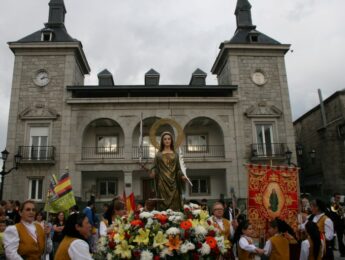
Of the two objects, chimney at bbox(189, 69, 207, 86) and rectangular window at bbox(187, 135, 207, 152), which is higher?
chimney at bbox(189, 69, 207, 86)

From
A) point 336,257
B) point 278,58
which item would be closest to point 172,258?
point 336,257

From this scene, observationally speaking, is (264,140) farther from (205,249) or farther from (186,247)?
(186,247)

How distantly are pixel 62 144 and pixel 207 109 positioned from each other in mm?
10858

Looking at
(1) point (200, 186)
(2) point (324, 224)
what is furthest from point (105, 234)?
(1) point (200, 186)

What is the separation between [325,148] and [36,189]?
23.1 meters

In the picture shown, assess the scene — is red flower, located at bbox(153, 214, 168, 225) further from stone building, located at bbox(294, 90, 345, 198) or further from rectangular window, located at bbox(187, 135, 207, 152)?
rectangular window, located at bbox(187, 135, 207, 152)

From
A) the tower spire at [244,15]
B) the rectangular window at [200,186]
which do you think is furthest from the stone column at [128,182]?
the tower spire at [244,15]

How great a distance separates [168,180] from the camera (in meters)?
6.39

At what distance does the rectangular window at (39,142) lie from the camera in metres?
22.6

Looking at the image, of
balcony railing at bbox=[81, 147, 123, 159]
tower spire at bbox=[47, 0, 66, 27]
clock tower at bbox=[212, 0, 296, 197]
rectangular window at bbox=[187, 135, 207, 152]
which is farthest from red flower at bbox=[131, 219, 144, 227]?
tower spire at bbox=[47, 0, 66, 27]

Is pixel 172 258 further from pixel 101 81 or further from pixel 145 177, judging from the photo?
pixel 101 81

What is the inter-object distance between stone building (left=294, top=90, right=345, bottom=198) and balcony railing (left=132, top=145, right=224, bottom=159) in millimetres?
5883

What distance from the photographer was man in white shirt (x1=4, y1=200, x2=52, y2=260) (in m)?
4.37

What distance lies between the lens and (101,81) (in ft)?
92.0
